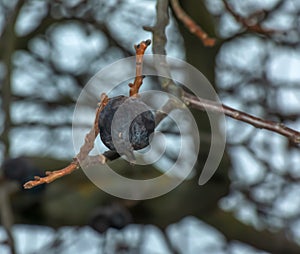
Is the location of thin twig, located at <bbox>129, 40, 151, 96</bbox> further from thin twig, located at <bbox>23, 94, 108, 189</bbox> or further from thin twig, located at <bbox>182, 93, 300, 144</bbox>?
thin twig, located at <bbox>182, 93, 300, 144</bbox>

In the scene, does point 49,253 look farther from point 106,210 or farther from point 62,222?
point 106,210

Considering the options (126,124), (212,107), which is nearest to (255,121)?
(212,107)

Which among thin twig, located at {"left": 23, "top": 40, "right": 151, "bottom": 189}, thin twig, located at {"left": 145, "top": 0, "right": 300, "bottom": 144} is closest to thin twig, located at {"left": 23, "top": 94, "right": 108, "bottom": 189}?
thin twig, located at {"left": 23, "top": 40, "right": 151, "bottom": 189}

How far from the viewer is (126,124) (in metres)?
1.28

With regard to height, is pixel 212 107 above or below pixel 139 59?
below

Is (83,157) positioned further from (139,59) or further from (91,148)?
(139,59)

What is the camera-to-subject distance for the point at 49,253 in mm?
3027

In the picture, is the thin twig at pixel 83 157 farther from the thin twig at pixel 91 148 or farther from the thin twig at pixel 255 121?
the thin twig at pixel 255 121

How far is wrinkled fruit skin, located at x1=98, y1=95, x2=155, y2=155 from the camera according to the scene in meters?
1.25

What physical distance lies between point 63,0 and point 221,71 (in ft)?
2.99

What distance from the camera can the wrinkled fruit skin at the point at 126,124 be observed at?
125 cm

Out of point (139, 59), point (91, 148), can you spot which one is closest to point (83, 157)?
point (91, 148)

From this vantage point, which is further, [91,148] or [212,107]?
[212,107]

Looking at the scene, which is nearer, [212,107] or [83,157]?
[83,157]
